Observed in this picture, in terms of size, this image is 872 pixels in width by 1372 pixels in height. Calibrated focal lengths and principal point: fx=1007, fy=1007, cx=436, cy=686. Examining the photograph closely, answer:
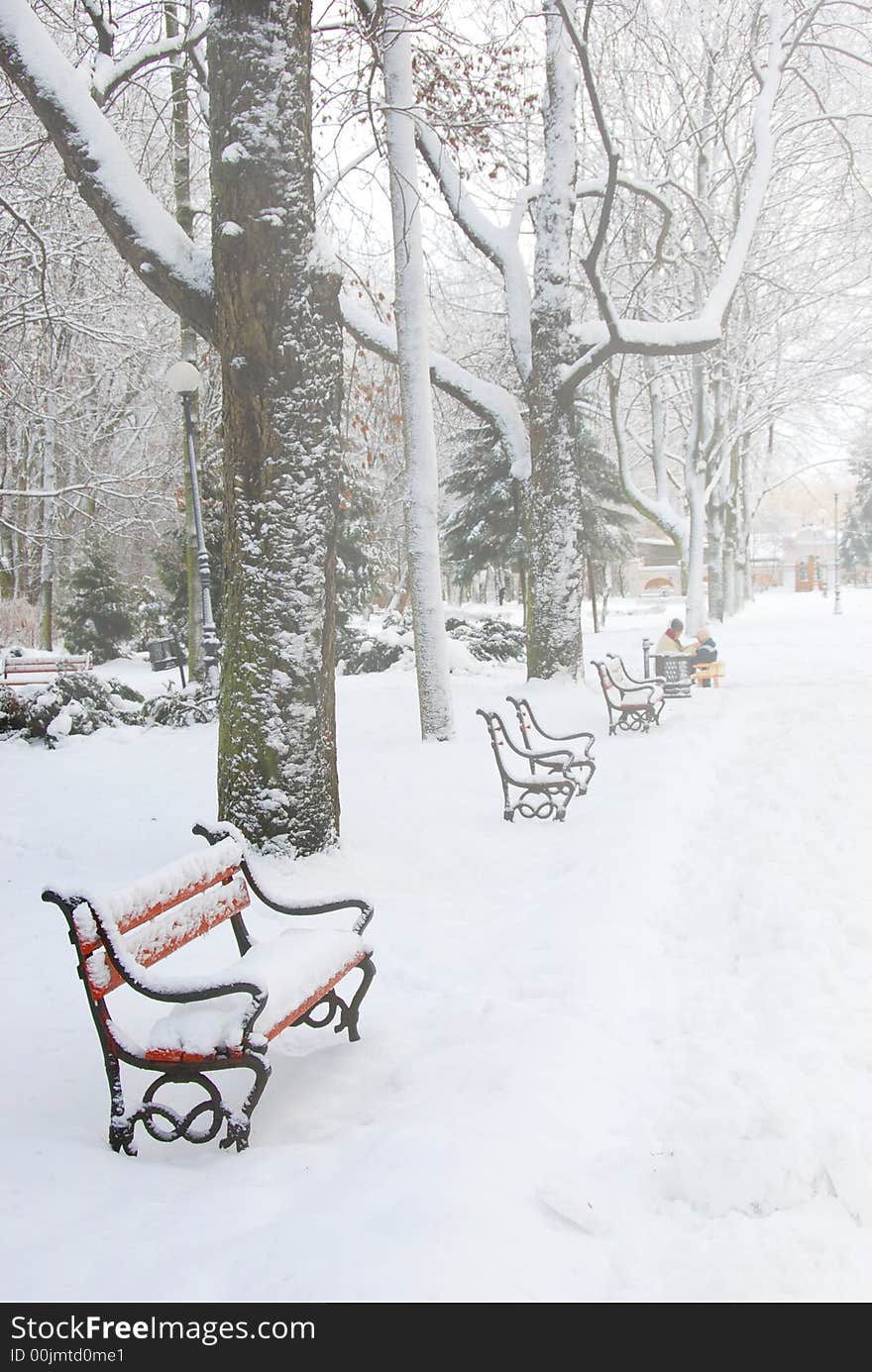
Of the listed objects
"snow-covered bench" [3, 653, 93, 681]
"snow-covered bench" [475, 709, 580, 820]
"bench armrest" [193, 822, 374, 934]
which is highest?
"snow-covered bench" [3, 653, 93, 681]

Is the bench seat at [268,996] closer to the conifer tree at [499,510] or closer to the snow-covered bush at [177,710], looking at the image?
the snow-covered bush at [177,710]

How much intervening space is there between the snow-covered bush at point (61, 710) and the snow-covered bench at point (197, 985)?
30.4ft

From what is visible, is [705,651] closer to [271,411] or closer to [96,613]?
[271,411]

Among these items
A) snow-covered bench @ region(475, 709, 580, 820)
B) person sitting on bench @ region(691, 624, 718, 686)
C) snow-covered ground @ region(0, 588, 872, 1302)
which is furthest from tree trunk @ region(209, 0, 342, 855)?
person sitting on bench @ region(691, 624, 718, 686)

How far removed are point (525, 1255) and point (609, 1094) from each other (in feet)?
3.37

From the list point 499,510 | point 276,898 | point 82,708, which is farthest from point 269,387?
point 499,510

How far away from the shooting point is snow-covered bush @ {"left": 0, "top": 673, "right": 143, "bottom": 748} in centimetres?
1289

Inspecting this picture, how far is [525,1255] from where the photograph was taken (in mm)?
2637

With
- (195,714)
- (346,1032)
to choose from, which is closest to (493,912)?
(346,1032)

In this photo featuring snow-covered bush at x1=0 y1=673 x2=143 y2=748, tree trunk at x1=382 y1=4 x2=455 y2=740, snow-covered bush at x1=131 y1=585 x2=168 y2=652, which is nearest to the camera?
tree trunk at x1=382 y1=4 x2=455 y2=740

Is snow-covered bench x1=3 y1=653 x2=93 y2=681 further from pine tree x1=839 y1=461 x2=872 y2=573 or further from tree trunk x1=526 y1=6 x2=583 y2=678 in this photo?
pine tree x1=839 y1=461 x2=872 y2=573

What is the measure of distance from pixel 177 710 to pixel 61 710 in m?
1.63

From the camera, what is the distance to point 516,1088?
143 inches

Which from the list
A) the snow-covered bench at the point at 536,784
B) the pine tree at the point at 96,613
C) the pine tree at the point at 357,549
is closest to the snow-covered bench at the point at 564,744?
the snow-covered bench at the point at 536,784
